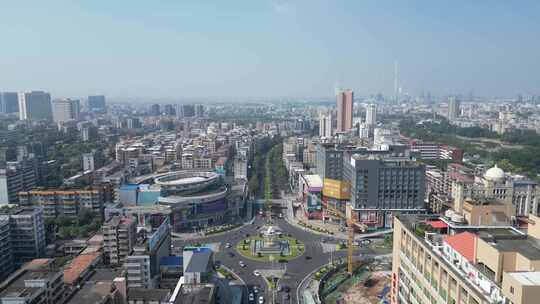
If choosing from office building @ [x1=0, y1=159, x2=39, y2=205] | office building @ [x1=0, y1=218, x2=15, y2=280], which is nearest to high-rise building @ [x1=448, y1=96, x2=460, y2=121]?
office building @ [x1=0, y1=159, x2=39, y2=205]

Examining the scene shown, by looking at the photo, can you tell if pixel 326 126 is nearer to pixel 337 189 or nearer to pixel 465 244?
pixel 337 189

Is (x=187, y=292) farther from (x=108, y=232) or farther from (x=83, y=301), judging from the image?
(x=108, y=232)

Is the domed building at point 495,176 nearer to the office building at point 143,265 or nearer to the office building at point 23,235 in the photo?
the office building at point 143,265

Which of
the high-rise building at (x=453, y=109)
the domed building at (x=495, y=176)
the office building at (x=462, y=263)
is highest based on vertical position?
the high-rise building at (x=453, y=109)

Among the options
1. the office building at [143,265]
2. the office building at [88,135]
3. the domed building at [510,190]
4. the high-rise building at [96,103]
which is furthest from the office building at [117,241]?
the high-rise building at [96,103]

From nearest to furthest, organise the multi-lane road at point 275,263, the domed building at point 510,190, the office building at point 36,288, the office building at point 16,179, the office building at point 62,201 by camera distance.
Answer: the office building at point 36,288 < the multi-lane road at point 275,263 < the domed building at point 510,190 < the office building at point 62,201 < the office building at point 16,179

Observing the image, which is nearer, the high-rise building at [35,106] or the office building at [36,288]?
the office building at [36,288]
